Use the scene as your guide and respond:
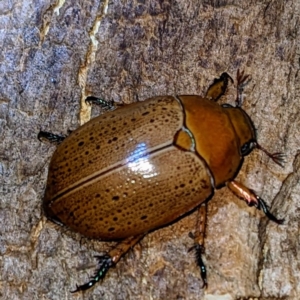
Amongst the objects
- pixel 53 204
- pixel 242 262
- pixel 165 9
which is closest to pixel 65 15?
pixel 165 9

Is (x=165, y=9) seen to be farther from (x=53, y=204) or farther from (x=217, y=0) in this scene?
(x=53, y=204)

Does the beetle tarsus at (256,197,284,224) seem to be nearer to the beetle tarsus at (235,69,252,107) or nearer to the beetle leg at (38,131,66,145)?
the beetle tarsus at (235,69,252,107)

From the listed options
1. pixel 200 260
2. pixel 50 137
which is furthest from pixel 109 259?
pixel 50 137

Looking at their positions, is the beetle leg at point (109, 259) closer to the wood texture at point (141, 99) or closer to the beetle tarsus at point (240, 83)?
the wood texture at point (141, 99)

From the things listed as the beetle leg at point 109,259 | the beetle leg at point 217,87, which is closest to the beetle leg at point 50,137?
the beetle leg at point 109,259

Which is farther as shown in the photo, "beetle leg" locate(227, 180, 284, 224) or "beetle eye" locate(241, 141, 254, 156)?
"beetle eye" locate(241, 141, 254, 156)

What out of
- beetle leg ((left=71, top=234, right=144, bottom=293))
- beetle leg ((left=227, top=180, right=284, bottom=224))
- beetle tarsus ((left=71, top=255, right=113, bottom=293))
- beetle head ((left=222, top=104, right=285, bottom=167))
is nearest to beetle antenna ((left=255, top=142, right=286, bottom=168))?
beetle head ((left=222, top=104, right=285, bottom=167))

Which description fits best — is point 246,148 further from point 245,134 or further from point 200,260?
point 200,260
